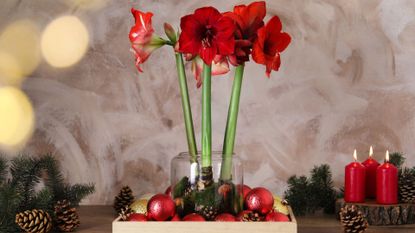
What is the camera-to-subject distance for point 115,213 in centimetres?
165

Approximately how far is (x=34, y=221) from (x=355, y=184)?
0.81 m

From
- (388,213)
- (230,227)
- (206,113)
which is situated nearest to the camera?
(230,227)

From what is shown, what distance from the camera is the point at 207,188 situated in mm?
1261

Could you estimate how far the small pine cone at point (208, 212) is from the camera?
1241mm

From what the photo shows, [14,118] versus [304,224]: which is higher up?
[14,118]

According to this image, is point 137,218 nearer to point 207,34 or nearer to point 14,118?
point 207,34

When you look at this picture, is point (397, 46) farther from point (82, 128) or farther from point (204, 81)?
point (82, 128)

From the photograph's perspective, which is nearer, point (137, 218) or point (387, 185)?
point (137, 218)

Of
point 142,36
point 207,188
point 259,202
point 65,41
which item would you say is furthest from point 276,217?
point 65,41

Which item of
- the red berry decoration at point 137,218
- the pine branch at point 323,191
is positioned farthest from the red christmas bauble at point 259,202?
the pine branch at point 323,191

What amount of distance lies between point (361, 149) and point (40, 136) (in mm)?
1003

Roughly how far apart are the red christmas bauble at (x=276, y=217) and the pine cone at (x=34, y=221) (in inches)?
20.9

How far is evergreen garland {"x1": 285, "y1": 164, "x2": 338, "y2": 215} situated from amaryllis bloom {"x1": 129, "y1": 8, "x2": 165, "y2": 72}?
0.60m

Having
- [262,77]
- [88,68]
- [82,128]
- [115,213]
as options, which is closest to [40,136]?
[82,128]
